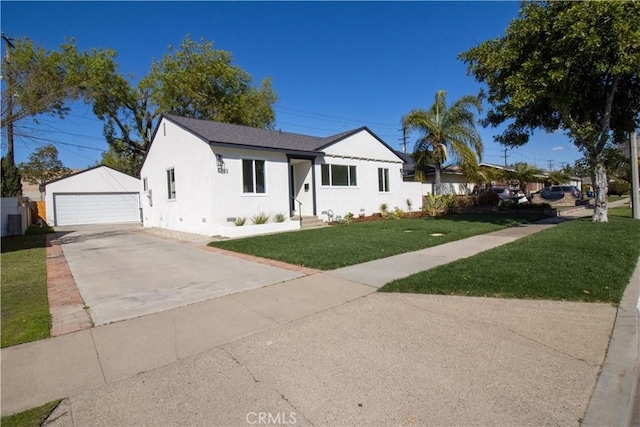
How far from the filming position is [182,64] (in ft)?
99.5

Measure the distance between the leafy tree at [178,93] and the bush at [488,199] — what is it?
22.4 meters

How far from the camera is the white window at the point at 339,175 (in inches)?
685

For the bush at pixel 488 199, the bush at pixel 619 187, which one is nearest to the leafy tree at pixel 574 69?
the bush at pixel 488 199

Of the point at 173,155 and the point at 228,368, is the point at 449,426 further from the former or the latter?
the point at 173,155

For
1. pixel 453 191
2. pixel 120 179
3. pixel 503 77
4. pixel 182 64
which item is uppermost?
pixel 182 64

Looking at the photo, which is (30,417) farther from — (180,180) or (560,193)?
(560,193)

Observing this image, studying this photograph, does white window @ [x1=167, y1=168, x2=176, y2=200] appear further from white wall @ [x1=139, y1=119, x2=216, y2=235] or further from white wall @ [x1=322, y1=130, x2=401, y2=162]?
white wall @ [x1=322, y1=130, x2=401, y2=162]

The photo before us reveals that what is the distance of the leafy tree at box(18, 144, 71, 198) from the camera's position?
39.8m

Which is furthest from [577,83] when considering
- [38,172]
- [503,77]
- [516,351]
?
[38,172]

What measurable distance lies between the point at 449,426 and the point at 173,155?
1649 centimetres

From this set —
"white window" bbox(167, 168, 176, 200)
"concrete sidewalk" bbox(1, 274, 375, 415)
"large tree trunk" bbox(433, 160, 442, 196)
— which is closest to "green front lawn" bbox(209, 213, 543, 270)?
"concrete sidewalk" bbox(1, 274, 375, 415)

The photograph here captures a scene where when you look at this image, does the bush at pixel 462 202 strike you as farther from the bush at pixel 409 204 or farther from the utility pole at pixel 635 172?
the utility pole at pixel 635 172

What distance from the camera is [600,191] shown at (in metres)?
12.1

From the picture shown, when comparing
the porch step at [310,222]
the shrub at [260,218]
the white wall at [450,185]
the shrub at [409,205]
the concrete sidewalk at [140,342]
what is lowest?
the concrete sidewalk at [140,342]
